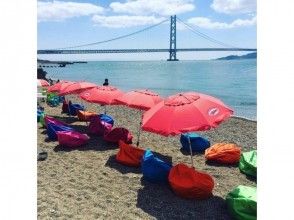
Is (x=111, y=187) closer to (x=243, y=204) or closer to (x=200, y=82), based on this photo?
(x=243, y=204)

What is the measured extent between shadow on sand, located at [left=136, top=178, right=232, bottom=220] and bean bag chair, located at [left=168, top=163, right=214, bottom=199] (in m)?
0.08

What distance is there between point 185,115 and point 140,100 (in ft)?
7.33

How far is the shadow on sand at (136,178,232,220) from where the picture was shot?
497 cm

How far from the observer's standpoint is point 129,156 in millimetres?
7000

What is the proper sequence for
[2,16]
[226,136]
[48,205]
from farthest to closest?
[226,136]
[48,205]
[2,16]

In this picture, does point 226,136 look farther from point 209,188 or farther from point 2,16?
point 2,16

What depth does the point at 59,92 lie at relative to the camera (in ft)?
34.1

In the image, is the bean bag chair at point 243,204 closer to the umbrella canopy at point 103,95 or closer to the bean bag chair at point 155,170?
the bean bag chair at point 155,170

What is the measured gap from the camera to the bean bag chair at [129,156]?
690cm

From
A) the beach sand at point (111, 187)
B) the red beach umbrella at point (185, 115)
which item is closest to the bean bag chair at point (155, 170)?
the beach sand at point (111, 187)

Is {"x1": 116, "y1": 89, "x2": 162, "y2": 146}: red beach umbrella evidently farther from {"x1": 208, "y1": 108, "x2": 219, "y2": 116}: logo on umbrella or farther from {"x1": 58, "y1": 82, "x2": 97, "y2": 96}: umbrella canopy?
{"x1": 58, "y1": 82, "x2": 97, "y2": 96}: umbrella canopy

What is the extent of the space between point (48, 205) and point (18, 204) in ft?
8.40
